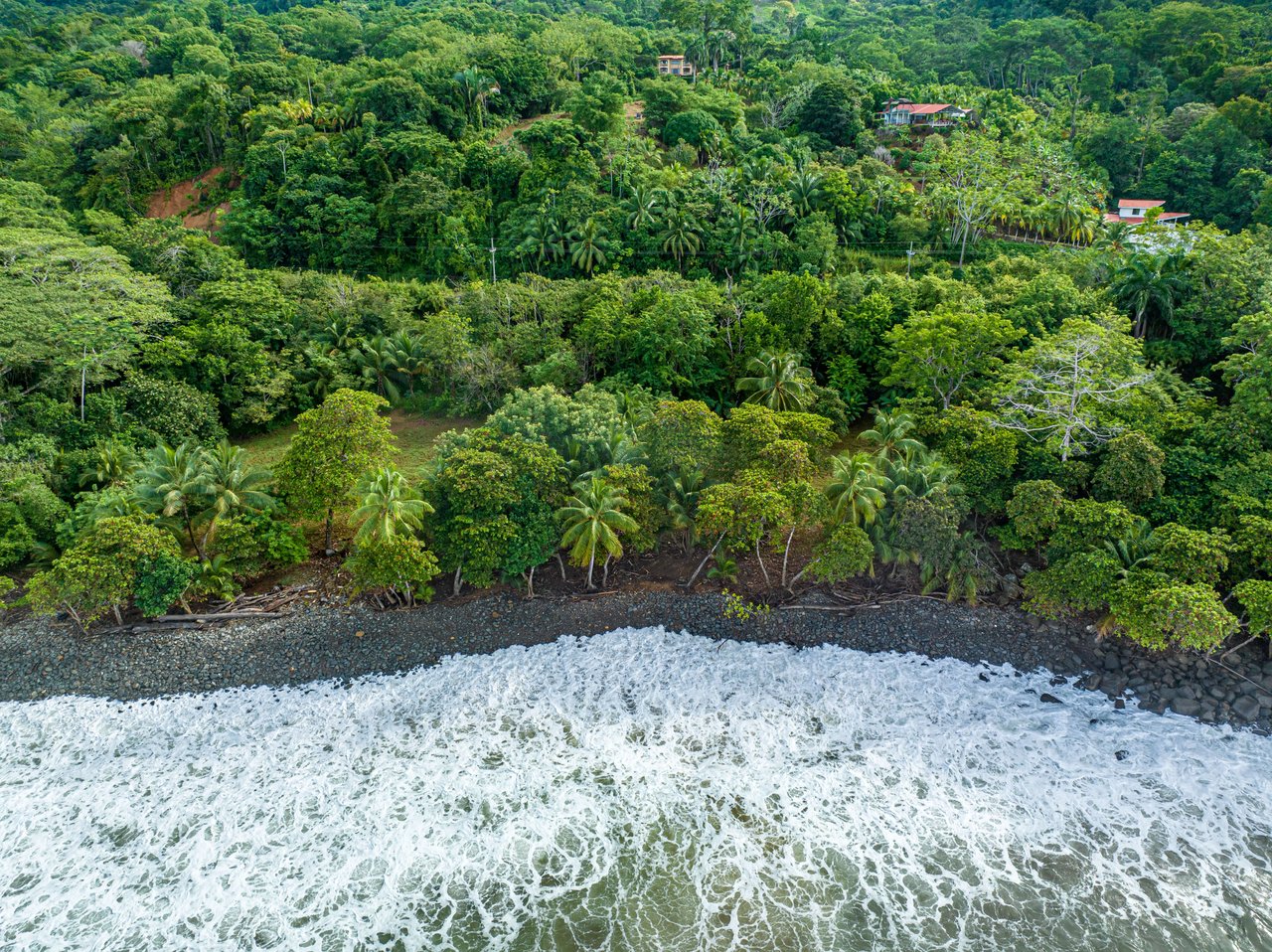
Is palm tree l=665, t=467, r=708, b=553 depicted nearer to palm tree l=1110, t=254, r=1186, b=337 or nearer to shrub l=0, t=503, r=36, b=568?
shrub l=0, t=503, r=36, b=568

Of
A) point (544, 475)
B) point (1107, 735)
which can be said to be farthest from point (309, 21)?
point (1107, 735)

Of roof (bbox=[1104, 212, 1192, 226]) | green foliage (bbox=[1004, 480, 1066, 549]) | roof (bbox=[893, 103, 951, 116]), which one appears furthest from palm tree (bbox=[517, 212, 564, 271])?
roof (bbox=[1104, 212, 1192, 226])

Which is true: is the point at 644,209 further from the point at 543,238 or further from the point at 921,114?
the point at 921,114

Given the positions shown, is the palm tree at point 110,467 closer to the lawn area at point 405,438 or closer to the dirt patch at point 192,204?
the lawn area at point 405,438

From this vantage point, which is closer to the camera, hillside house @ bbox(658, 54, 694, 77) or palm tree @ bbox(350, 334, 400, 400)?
palm tree @ bbox(350, 334, 400, 400)

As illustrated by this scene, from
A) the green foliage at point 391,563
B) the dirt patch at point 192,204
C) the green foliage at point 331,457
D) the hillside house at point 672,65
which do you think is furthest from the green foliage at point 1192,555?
the hillside house at point 672,65

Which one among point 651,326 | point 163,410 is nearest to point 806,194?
point 651,326

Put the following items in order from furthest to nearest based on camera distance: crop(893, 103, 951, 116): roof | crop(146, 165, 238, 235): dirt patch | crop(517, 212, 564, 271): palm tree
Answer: crop(893, 103, 951, 116): roof
crop(146, 165, 238, 235): dirt patch
crop(517, 212, 564, 271): palm tree
